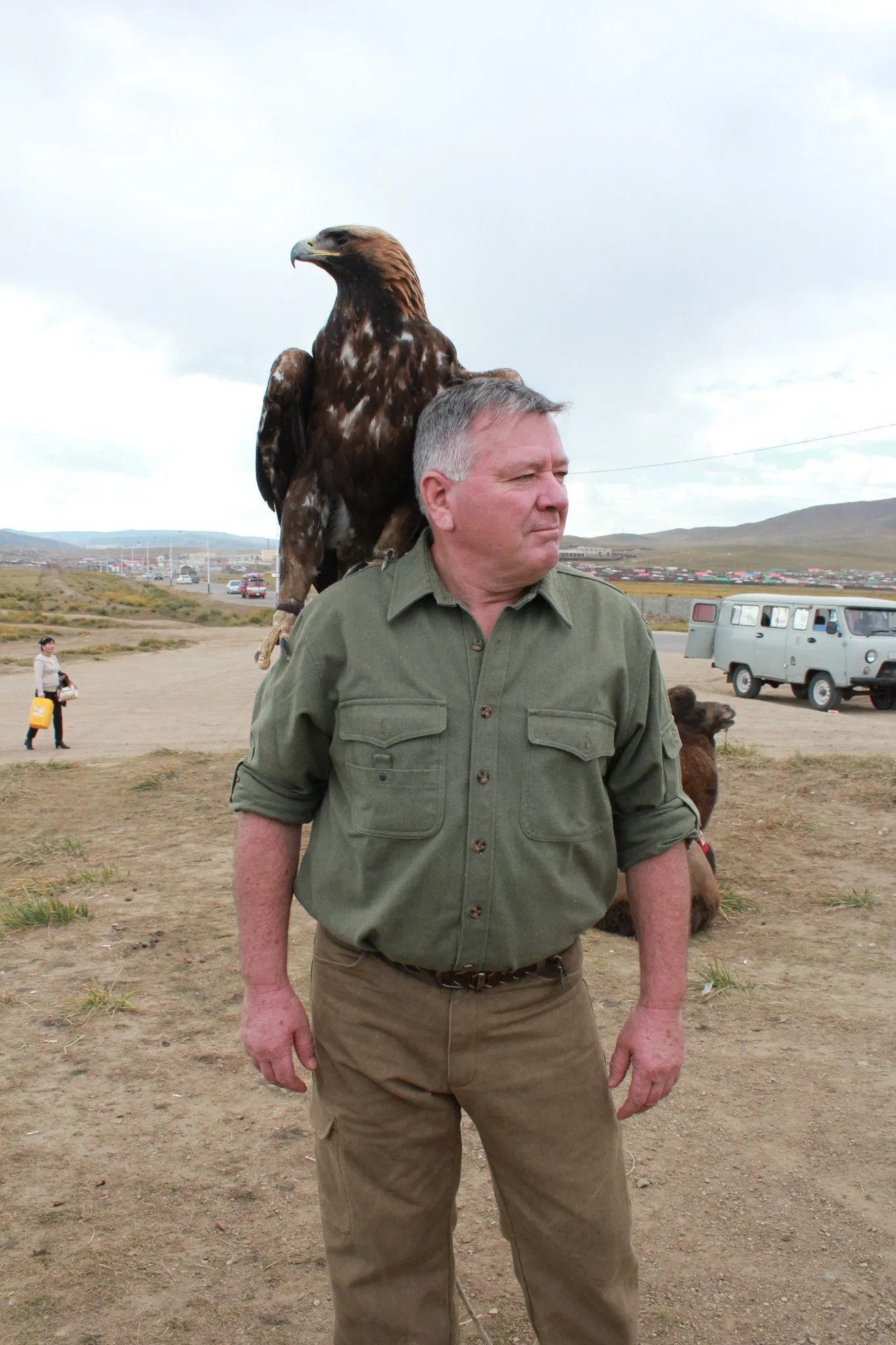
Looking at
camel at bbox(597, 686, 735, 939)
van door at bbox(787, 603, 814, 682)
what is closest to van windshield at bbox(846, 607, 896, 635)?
van door at bbox(787, 603, 814, 682)

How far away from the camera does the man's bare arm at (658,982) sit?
2.11 metres

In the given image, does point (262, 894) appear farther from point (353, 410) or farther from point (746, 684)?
point (746, 684)

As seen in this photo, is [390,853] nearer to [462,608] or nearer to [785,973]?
[462,608]

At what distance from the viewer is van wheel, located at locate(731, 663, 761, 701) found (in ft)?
58.4

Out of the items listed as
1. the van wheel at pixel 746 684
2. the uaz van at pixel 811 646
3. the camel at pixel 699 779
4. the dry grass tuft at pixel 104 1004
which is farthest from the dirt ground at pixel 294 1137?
the van wheel at pixel 746 684

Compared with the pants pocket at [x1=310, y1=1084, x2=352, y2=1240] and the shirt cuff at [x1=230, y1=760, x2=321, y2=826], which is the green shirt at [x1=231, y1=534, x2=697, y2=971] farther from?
the pants pocket at [x1=310, y1=1084, x2=352, y2=1240]

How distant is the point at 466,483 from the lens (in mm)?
1942

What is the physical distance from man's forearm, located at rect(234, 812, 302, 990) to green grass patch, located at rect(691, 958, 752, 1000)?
10.2 feet

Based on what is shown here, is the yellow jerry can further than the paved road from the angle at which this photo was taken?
No

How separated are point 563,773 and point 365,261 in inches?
48.1

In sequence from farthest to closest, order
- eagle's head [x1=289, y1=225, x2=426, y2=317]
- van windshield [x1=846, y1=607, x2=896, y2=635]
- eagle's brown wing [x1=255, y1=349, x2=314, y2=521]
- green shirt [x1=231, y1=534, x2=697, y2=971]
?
van windshield [x1=846, y1=607, x2=896, y2=635]
eagle's brown wing [x1=255, y1=349, x2=314, y2=521]
eagle's head [x1=289, y1=225, x2=426, y2=317]
green shirt [x1=231, y1=534, x2=697, y2=971]

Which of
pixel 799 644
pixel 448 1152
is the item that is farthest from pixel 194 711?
pixel 448 1152

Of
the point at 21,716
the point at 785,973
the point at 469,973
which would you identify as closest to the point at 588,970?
the point at 785,973

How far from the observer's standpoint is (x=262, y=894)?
6.81ft
